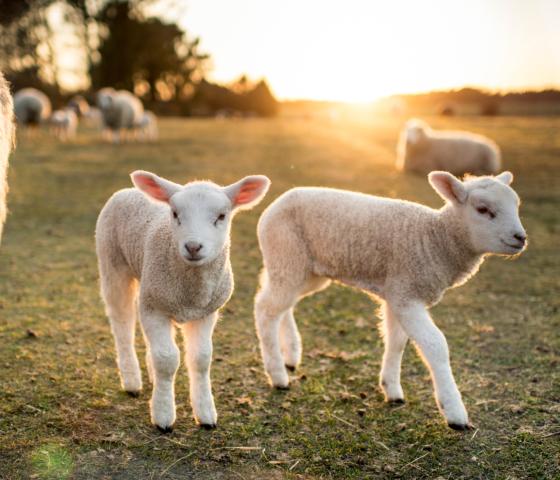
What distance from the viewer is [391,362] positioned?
174 inches

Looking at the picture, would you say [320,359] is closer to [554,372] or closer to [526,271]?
[554,372]

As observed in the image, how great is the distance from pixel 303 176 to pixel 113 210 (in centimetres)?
1066

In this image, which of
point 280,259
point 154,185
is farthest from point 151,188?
point 280,259

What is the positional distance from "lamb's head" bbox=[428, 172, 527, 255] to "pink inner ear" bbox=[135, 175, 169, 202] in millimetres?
1692

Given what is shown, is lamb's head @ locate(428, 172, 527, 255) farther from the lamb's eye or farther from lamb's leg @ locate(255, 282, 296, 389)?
lamb's leg @ locate(255, 282, 296, 389)

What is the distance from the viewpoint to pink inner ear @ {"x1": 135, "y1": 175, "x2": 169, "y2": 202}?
3637mm

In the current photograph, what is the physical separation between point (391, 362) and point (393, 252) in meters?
0.83

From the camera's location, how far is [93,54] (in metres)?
47.9

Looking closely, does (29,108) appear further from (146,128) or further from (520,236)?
(520,236)

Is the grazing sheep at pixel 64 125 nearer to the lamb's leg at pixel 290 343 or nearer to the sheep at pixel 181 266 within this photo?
the lamb's leg at pixel 290 343

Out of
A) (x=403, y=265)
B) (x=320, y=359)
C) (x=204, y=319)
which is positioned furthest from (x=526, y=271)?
(x=204, y=319)

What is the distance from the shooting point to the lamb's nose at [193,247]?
3299 mm

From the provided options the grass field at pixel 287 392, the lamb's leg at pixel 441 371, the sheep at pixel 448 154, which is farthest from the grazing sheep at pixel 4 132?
the sheep at pixel 448 154

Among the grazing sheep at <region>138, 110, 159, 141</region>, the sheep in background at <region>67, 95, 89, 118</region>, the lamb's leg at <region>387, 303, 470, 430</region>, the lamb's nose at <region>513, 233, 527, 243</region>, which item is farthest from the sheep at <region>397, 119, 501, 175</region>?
the sheep in background at <region>67, 95, 89, 118</region>
